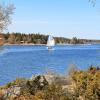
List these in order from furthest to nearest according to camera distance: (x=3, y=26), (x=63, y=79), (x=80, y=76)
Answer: (x=63, y=79), (x=3, y=26), (x=80, y=76)

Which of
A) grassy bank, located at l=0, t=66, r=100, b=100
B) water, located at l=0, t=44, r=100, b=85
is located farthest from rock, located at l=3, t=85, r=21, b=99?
water, located at l=0, t=44, r=100, b=85

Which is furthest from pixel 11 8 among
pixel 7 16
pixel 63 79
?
pixel 63 79

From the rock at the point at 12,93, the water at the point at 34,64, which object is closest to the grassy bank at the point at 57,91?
the rock at the point at 12,93

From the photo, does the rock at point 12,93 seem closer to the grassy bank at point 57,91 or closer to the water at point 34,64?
the grassy bank at point 57,91

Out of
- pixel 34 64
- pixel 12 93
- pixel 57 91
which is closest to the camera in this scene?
pixel 57 91

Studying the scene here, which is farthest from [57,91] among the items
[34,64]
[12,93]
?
[34,64]

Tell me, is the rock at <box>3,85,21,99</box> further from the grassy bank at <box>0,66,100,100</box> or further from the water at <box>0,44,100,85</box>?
the water at <box>0,44,100,85</box>

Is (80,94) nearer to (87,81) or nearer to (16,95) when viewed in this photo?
(87,81)

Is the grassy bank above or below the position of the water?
above

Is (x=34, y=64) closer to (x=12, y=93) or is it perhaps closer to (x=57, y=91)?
(x=12, y=93)

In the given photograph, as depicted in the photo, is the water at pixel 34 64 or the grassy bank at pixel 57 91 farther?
the water at pixel 34 64

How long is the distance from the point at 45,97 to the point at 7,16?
22.1ft

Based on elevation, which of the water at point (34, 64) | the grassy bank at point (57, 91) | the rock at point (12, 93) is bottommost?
the water at point (34, 64)

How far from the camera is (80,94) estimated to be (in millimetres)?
13516
